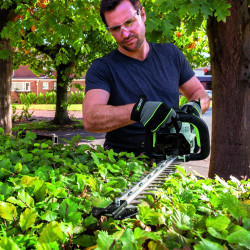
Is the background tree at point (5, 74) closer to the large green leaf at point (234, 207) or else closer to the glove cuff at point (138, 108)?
the glove cuff at point (138, 108)

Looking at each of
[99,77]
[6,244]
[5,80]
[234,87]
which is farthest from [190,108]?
[5,80]

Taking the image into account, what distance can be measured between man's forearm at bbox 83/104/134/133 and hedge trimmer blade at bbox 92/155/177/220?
0.48 m

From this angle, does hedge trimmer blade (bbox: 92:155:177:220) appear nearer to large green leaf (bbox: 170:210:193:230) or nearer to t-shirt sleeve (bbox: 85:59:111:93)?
large green leaf (bbox: 170:210:193:230)

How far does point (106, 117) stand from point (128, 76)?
0.61 meters

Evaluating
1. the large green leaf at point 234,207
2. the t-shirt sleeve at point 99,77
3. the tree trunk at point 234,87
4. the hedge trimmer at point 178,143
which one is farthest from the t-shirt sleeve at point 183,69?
the large green leaf at point 234,207

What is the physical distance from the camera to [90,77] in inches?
114

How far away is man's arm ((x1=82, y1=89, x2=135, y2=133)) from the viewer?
2361mm

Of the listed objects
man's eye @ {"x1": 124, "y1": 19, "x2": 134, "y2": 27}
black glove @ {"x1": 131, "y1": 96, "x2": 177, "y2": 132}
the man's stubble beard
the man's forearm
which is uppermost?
man's eye @ {"x1": 124, "y1": 19, "x2": 134, "y2": 27}

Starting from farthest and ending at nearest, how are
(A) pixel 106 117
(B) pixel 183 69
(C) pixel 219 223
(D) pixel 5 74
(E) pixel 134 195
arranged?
(D) pixel 5 74 < (B) pixel 183 69 < (A) pixel 106 117 < (E) pixel 134 195 < (C) pixel 219 223

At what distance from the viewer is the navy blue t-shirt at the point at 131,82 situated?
9.56ft

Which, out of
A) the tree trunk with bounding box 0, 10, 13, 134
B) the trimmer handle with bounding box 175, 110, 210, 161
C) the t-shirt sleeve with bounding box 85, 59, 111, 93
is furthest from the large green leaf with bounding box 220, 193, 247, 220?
the tree trunk with bounding box 0, 10, 13, 134

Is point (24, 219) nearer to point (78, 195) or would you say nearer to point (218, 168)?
point (78, 195)

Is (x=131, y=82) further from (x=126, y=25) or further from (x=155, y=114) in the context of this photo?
(x=155, y=114)

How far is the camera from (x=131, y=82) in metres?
2.98
